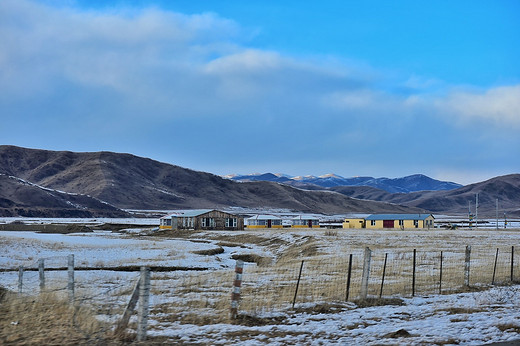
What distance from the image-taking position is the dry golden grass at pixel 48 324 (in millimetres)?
9852

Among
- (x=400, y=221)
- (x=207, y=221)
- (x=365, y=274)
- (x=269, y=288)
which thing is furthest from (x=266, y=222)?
(x=365, y=274)

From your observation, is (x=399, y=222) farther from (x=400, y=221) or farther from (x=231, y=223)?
(x=231, y=223)

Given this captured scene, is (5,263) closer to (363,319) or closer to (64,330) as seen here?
(64,330)

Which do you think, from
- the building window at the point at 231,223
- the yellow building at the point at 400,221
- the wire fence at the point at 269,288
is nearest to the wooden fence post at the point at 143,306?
the wire fence at the point at 269,288

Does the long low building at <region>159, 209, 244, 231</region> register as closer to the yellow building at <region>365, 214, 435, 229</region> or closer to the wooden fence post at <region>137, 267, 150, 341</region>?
the yellow building at <region>365, 214, 435, 229</region>

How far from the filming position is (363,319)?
40.5 ft

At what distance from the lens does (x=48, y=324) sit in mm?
10969

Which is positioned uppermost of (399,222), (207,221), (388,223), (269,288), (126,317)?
(126,317)

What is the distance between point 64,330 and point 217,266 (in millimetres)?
22746

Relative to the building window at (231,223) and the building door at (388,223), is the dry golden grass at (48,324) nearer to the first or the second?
the building window at (231,223)

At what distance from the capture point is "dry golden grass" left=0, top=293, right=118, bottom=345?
388 inches

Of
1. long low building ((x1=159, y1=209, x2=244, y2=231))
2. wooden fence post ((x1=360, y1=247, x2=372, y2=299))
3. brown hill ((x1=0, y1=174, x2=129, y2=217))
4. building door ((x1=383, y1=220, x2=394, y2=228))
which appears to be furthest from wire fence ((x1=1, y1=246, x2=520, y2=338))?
brown hill ((x1=0, y1=174, x2=129, y2=217))

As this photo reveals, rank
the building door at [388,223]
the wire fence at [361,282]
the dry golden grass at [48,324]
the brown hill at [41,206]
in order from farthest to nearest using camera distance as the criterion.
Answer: the brown hill at [41,206], the building door at [388,223], the wire fence at [361,282], the dry golden grass at [48,324]

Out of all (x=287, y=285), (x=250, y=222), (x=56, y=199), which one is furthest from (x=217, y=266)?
(x=56, y=199)
